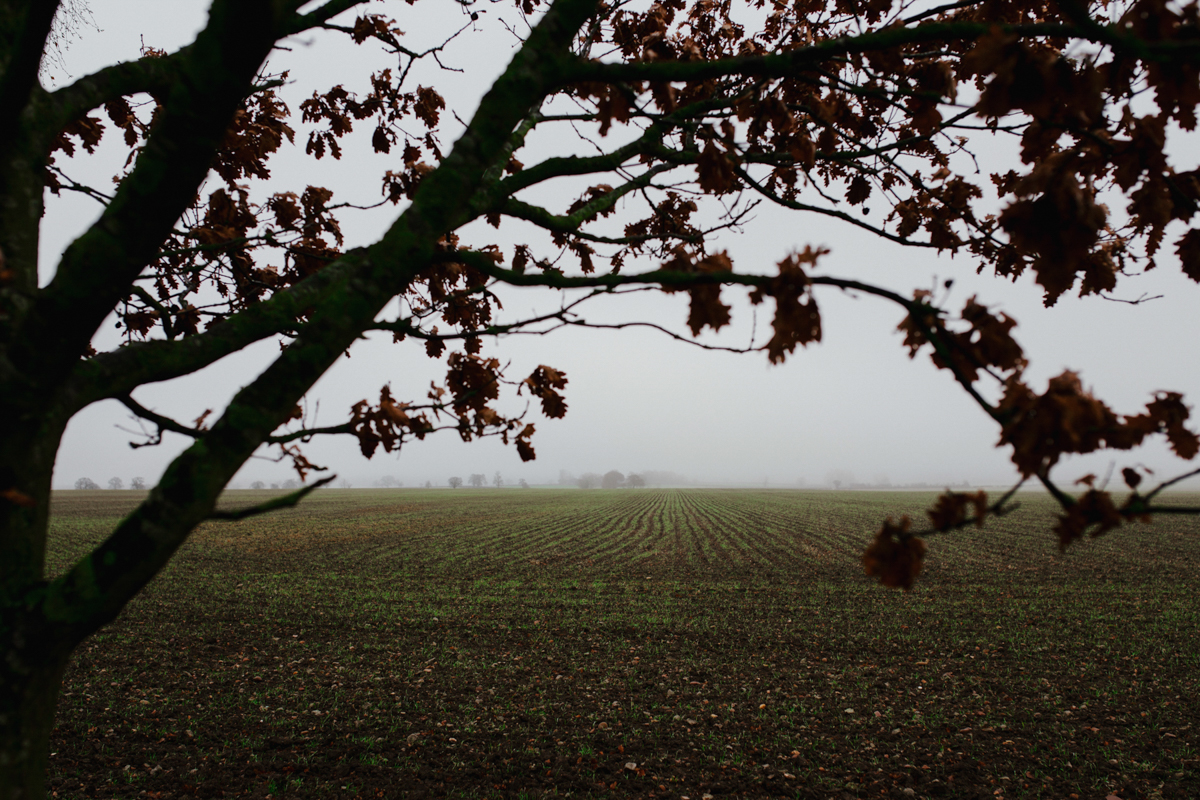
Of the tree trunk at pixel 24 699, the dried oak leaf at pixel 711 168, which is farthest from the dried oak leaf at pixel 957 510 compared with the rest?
the tree trunk at pixel 24 699

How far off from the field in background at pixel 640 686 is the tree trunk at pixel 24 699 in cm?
489

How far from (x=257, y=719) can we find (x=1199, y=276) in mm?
10495

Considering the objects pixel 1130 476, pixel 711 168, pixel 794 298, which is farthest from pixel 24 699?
pixel 1130 476

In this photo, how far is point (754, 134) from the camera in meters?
3.02

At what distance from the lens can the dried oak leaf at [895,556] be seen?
179 cm

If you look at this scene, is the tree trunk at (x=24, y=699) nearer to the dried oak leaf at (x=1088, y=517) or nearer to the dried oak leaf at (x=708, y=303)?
the dried oak leaf at (x=708, y=303)

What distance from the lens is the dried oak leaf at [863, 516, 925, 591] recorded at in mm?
1786

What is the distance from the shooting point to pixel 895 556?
1801 millimetres

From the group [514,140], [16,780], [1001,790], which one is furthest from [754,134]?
[1001,790]

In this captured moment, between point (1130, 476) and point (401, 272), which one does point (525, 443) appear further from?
point (1130, 476)

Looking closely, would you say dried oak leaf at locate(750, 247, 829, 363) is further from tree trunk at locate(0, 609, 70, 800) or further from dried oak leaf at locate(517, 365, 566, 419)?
tree trunk at locate(0, 609, 70, 800)

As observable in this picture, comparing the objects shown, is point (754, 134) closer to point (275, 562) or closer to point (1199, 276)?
point (1199, 276)

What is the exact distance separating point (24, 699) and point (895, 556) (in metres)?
2.88

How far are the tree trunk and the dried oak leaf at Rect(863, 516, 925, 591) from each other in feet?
8.56
